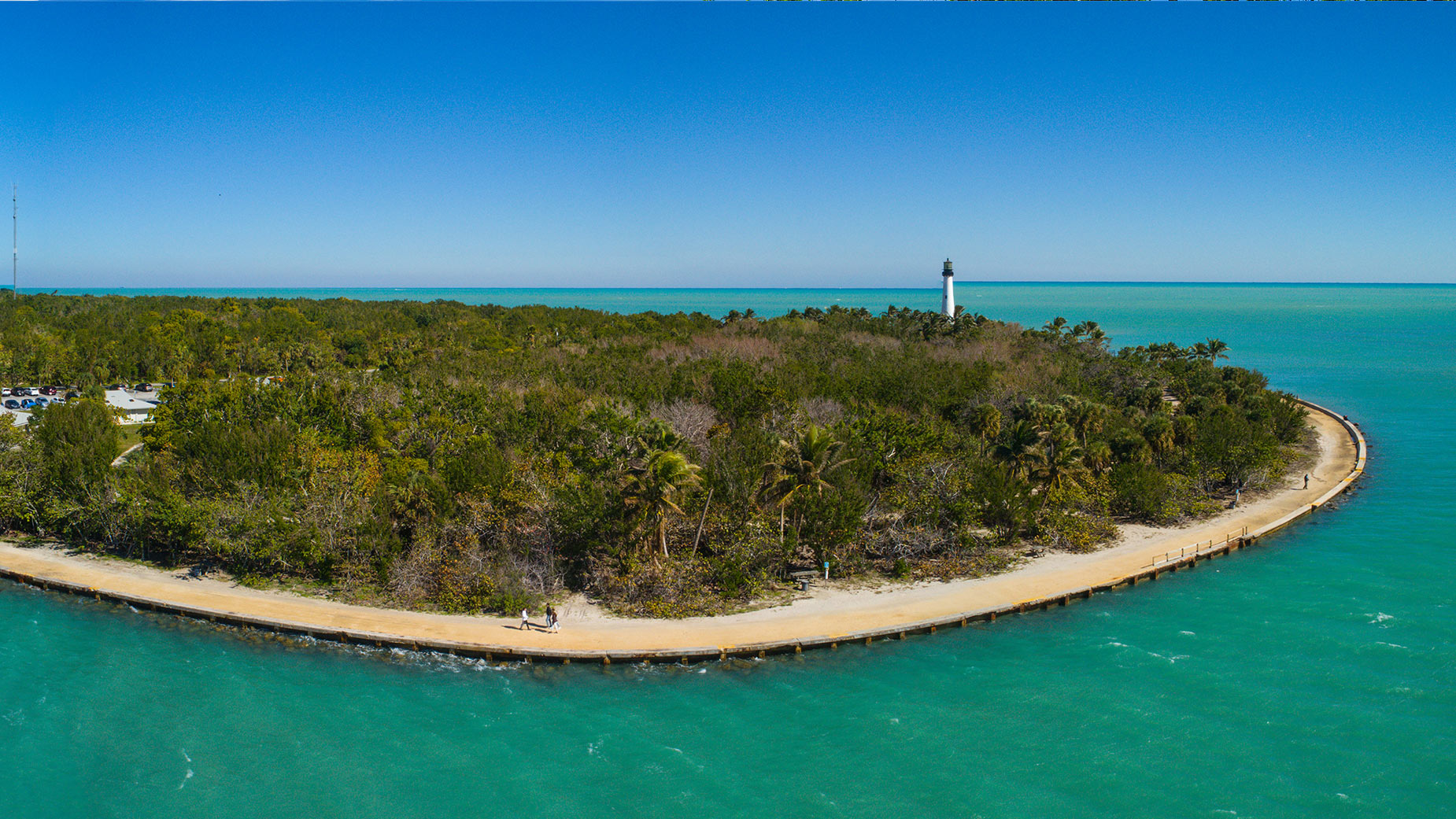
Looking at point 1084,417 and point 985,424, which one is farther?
point 985,424

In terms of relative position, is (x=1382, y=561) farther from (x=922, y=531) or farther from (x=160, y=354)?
(x=160, y=354)

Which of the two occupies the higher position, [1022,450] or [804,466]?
[804,466]

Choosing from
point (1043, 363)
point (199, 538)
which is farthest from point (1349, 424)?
point (199, 538)

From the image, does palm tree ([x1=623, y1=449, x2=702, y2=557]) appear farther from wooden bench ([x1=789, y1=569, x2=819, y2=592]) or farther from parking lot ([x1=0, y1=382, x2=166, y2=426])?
parking lot ([x1=0, y1=382, x2=166, y2=426])

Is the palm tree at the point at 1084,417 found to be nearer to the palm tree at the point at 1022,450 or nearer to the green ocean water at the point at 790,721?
the palm tree at the point at 1022,450

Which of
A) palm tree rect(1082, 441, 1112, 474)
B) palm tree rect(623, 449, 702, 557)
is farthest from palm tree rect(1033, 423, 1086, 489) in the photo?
palm tree rect(623, 449, 702, 557)

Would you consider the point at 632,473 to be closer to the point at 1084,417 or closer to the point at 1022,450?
the point at 1022,450

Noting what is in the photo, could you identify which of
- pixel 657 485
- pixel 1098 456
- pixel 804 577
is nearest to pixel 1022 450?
pixel 1098 456
